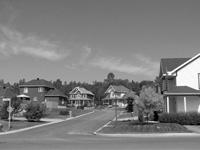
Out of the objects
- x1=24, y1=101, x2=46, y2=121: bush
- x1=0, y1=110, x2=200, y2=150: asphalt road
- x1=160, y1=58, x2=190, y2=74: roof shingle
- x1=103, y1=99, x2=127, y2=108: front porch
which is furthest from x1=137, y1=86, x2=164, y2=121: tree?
x1=103, y1=99, x2=127, y2=108: front porch

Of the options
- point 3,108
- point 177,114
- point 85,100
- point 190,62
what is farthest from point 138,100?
point 85,100

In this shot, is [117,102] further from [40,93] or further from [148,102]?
[148,102]

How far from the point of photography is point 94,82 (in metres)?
168

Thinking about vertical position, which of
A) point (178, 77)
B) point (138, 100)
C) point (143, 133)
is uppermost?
point (178, 77)

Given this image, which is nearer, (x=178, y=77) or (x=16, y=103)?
(x=178, y=77)

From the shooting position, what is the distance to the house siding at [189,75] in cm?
3803

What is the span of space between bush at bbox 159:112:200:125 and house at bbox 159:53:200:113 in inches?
92.6

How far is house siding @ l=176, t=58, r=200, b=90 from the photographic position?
38.0 metres

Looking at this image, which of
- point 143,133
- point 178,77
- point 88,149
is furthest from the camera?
point 178,77

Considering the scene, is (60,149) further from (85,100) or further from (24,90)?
(85,100)

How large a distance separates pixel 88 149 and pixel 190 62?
85.4ft

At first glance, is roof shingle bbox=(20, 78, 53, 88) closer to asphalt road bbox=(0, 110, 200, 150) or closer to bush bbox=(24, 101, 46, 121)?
bush bbox=(24, 101, 46, 121)

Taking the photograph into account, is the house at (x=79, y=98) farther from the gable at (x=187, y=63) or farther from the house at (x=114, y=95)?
the gable at (x=187, y=63)

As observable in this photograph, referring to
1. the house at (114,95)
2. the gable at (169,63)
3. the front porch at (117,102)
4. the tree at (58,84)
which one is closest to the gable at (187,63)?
the gable at (169,63)
